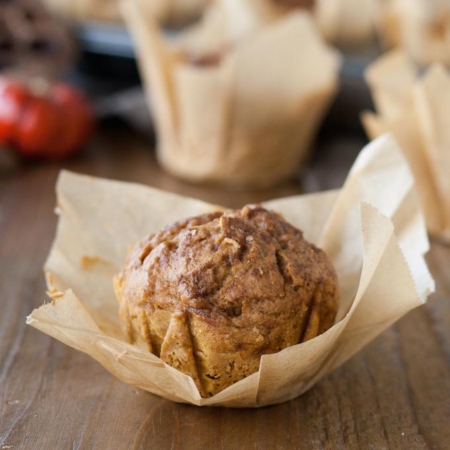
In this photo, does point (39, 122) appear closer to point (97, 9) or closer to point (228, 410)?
point (97, 9)

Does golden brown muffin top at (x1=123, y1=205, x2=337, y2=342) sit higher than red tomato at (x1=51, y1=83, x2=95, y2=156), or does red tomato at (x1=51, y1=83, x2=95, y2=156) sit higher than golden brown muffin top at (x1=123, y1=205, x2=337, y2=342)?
golden brown muffin top at (x1=123, y1=205, x2=337, y2=342)

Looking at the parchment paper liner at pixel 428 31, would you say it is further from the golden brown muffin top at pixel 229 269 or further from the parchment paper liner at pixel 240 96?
the golden brown muffin top at pixel 229 269

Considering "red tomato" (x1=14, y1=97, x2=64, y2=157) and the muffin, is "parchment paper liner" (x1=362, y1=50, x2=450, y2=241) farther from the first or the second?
"red tomato" (x1=14, y1=97, x2=64, y2=157)

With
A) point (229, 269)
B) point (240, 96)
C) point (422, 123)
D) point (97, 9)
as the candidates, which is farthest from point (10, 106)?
point (229, 269)

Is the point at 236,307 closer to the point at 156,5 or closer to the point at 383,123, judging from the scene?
the point at 383,123

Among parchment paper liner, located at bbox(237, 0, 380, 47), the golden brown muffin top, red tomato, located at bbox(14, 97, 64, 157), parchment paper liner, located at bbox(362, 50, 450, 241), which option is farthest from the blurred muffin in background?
the golden brown muffin top

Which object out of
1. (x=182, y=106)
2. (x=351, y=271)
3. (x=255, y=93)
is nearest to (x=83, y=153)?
(x=182, y=106)
